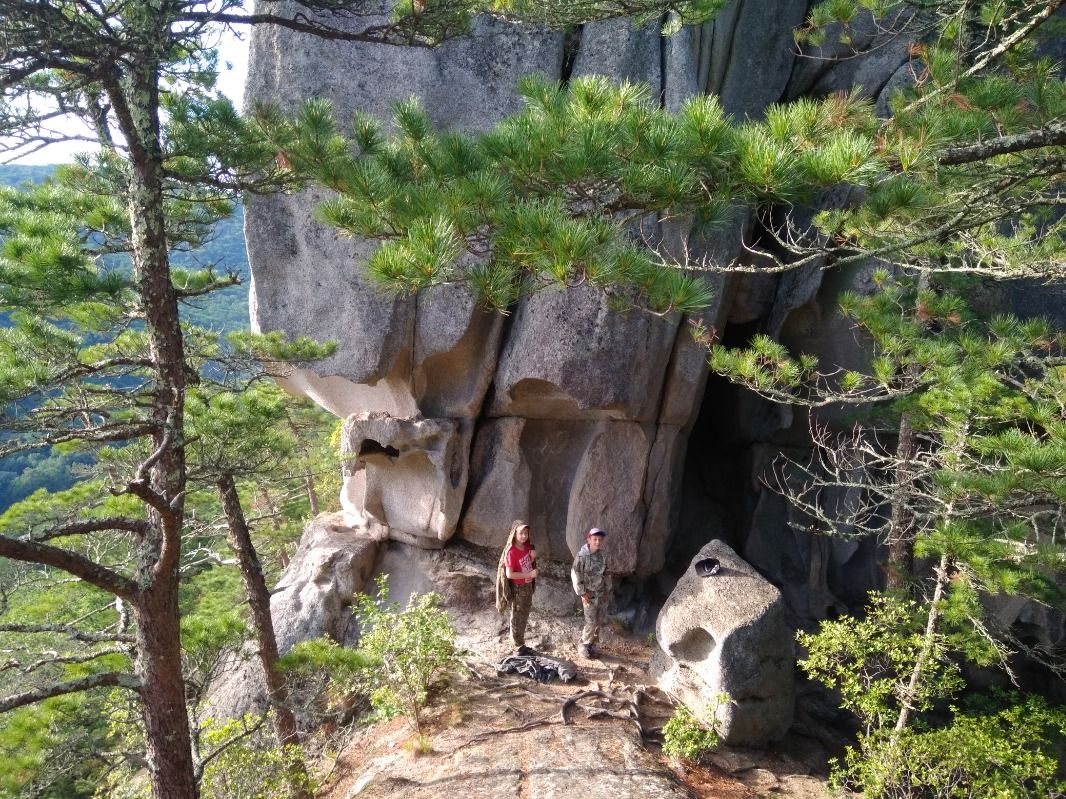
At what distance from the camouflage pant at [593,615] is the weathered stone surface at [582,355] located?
7.14 ft

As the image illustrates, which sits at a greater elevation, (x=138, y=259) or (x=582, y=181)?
(x=582, y=181)

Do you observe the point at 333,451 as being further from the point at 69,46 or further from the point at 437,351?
the point at 69,46

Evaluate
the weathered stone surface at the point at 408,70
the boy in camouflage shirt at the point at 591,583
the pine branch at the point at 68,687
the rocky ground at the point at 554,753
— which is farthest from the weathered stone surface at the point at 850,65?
the pine branch at the point at 68,687

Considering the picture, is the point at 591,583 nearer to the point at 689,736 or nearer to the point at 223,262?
the point at 689,736

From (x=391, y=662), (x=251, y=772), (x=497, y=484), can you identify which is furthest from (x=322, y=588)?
(x=251, y=772)

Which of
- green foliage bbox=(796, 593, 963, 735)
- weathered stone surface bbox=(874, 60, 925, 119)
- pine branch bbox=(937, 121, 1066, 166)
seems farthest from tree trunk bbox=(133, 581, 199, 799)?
weathered stone surface bbox=(874, 60, 925, 119)

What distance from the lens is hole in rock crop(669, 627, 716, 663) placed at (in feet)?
21.4

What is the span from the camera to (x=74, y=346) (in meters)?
4.68

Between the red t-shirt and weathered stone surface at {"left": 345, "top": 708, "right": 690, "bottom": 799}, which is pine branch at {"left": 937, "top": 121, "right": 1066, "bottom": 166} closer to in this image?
weathered stone surface at {"left": 345, "top": 708, "right": 690, "bottom": 799}

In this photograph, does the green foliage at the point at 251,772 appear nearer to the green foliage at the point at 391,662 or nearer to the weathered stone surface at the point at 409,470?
the green foliage at the point at 391,662

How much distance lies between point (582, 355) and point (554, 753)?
4121 mm

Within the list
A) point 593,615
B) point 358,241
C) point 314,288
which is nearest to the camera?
point 593,615

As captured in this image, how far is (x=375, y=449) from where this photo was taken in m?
8.84

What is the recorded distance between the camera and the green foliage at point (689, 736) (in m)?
5.91
